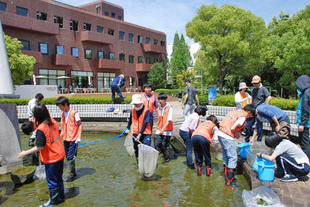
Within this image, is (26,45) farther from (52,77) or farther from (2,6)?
(52,77)

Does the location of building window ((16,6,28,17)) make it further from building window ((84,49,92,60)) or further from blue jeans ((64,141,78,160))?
blue jeans ((64,141,78,160))

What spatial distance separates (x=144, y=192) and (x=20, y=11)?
29.0 meters

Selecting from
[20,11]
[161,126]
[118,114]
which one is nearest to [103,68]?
[20,11]

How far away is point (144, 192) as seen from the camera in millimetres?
4723

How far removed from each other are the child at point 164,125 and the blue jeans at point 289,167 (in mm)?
2670

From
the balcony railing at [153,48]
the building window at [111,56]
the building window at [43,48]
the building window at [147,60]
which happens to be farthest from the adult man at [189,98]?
the building window at [147,60]

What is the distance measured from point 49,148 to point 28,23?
27028mm

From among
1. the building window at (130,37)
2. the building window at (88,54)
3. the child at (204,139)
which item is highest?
the building window at (130,37)

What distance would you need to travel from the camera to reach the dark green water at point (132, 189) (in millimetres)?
4344

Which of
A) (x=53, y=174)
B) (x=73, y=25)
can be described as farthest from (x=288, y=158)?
(x=73, y=25)

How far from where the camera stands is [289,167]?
4457 mm

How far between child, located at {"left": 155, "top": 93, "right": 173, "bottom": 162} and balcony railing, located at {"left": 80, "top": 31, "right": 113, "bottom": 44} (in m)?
28.6

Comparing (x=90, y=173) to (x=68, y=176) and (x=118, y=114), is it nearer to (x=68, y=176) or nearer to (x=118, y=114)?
(x=68, y=176)

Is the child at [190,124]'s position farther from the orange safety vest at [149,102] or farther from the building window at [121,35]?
the building window at [121,35]
